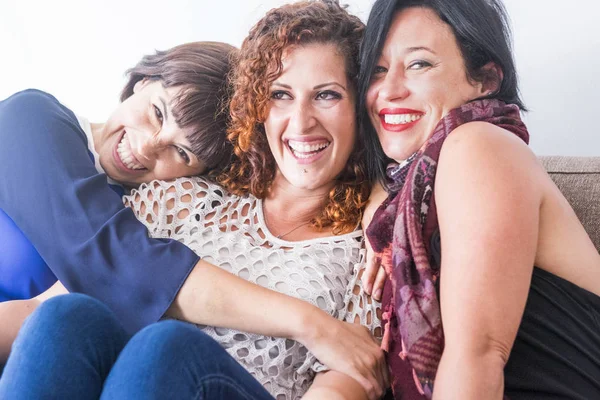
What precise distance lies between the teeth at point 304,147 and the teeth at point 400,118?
0.19 meters

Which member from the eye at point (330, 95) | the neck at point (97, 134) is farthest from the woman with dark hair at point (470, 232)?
the neck at point (97, 134)

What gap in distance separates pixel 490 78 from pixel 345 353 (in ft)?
1.92

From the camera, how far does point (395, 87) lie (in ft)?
4.26

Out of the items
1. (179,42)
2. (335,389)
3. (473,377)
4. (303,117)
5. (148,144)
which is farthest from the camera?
(179,42)

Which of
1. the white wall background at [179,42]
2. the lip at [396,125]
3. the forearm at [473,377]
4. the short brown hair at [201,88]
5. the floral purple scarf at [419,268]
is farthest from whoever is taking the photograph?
the white wall background at [179,42]

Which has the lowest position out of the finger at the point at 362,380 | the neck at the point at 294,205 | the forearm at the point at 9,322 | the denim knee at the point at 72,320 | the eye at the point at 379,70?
the finger at the point at 362,380

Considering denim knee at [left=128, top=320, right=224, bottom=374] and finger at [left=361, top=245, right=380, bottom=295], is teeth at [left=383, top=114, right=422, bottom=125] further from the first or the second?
denim knee at [left=128, top=320, right=224, bottom=374]

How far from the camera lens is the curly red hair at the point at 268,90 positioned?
146 centimetres

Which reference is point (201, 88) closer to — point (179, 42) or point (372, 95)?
point (372, 95)

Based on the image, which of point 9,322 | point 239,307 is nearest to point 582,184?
point 239,307

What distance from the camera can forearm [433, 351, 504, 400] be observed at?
0.91 m

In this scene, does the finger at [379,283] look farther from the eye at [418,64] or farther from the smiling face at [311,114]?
the eye at [418,64]

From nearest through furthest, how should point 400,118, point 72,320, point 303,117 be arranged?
point 72,320 → point 400,118 → point 303,117

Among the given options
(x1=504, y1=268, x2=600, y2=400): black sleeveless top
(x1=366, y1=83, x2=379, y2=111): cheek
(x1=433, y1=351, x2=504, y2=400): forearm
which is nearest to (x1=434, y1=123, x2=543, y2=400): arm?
(x1=433, y1=351, x2=504, y2=400): forearm
